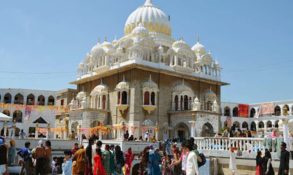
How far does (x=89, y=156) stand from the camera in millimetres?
9172

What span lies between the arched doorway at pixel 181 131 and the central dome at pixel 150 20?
10158 mm

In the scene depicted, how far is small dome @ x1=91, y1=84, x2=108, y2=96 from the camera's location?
31.0m

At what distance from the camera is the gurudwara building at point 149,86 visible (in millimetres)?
28688

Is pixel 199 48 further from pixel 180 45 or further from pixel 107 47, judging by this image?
pixel 107 47

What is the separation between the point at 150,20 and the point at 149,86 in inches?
348

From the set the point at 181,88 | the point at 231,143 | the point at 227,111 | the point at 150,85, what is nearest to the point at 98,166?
the point at 231,143

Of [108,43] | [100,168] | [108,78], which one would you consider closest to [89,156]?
[100,168]

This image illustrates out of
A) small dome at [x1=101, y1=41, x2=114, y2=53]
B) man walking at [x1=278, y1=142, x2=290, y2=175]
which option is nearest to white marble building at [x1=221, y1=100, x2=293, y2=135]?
small dome at [x1=101, y1=41, x2=114, y2=53]

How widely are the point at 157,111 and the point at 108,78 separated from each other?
5.66 m

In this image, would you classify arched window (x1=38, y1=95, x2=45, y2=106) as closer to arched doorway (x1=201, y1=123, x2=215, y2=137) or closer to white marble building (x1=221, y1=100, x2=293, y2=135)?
white marble building (x1=221, y1=100, x2=293, y2=135)

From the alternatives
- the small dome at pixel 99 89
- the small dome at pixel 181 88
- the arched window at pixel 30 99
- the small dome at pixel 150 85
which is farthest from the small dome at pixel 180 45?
the arched window at pixel 30 99

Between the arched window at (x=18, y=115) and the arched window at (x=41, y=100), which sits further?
the arched window at (x=41, y=100)

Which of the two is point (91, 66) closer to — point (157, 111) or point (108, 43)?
point (108, 43)

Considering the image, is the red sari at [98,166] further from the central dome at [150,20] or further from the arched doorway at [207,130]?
the central dome at [150,20]
